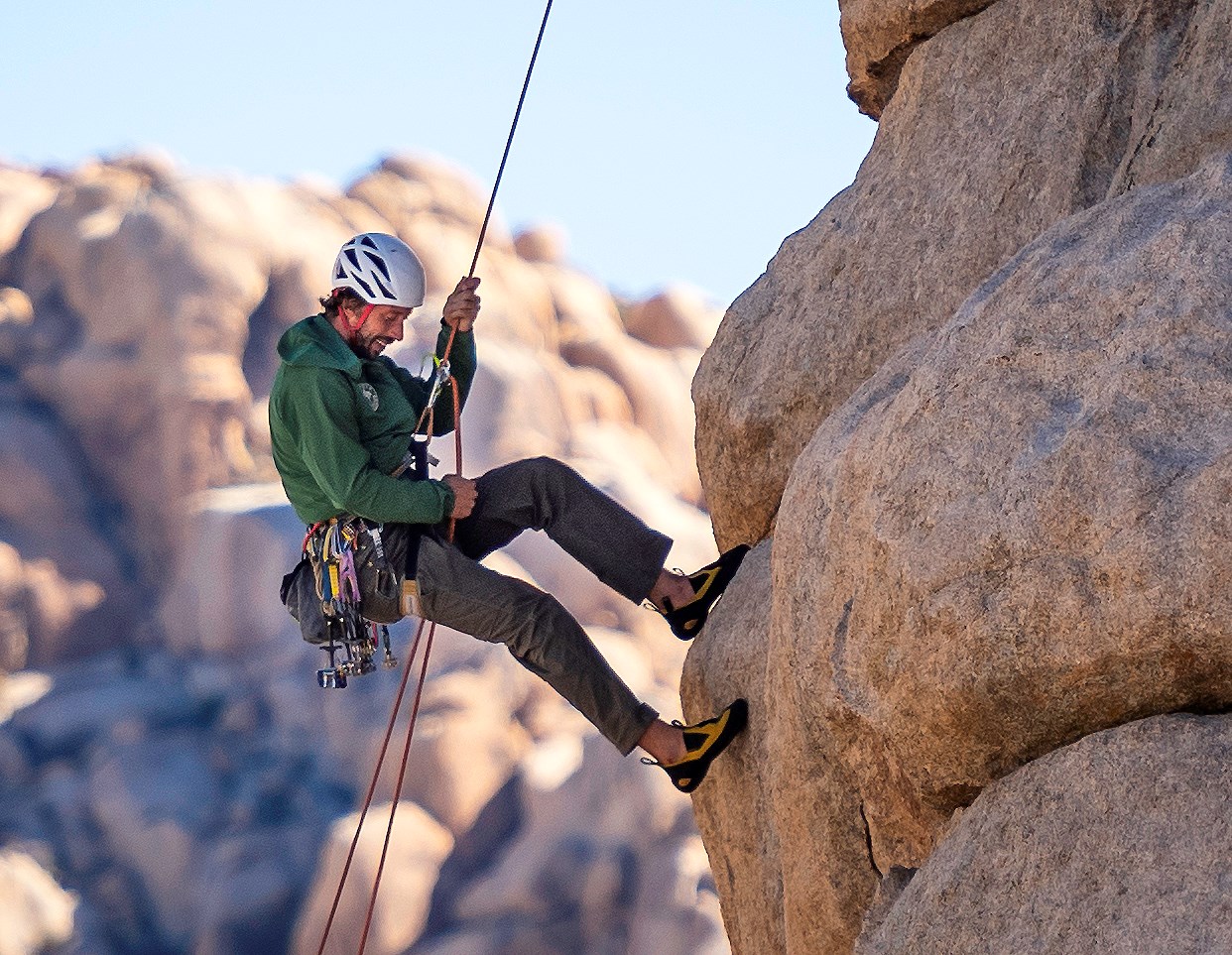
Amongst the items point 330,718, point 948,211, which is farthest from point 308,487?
point 330,718

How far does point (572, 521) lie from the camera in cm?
607

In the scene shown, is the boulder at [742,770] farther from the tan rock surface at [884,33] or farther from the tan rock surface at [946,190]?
the tan rock surface at [884,33]

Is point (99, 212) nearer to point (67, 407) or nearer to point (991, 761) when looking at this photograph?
point (67, 407)

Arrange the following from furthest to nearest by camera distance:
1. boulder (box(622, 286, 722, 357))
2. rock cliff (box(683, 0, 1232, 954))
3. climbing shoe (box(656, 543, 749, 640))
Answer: boulder (box(622, 286, 722, 357))
climbing shoe (box(656, 543, 749, 640))
rock cliff (box(683, 0, 1232, 954))

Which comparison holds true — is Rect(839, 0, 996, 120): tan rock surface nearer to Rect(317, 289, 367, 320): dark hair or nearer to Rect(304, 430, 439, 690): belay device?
Rect(317, 289, 367, 320): dark hair

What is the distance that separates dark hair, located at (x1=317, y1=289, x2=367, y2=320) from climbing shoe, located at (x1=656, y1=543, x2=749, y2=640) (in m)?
1.71

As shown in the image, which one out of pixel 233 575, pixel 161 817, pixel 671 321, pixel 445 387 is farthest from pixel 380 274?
pixel 671 321

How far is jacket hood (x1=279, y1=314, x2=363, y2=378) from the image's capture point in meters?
5.73

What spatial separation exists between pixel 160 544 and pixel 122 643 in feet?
7.00

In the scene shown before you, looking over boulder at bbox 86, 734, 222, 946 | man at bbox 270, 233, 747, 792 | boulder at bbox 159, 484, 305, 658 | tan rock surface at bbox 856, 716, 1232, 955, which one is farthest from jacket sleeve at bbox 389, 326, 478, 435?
boulder at bbox 159, 484, 305, 658

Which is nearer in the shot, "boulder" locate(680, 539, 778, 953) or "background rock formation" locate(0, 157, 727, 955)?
"boulder" locate(680, 539, 778, 953)

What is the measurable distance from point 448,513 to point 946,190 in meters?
2.29

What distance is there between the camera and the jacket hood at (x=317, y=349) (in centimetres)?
573

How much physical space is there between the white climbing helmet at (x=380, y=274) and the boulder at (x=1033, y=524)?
2070 millimetres
